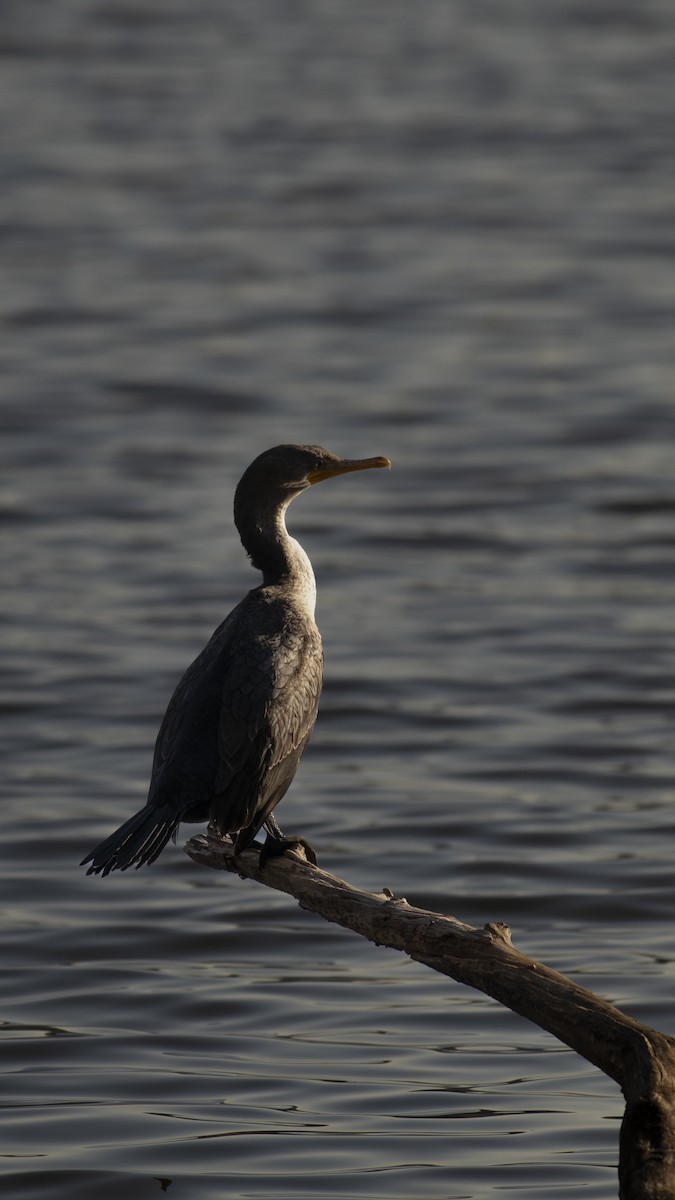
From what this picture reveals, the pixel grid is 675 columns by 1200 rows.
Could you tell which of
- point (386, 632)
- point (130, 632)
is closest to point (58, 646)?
point (130, 632)

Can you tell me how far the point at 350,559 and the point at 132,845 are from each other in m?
8.22

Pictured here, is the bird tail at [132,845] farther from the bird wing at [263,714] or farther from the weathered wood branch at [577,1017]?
the weathered wood branch at [577,1017]

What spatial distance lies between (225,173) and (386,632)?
13.3 m

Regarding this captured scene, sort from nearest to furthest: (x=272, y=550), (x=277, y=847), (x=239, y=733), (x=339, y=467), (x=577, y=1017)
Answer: (x=577, y=1017), (x=277, y=847), (x=239, y=733), (x=272, y=550), (x=339, y=467)

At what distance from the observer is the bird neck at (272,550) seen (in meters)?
7.39

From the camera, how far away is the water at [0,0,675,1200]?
7.35 metres

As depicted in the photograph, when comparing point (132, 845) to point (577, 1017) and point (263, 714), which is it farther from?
point (577, 1017)

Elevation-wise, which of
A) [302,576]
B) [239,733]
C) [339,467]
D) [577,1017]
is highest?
[339,467]

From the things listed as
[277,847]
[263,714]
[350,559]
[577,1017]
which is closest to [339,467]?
[263,714]

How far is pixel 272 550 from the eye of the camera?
740 cm

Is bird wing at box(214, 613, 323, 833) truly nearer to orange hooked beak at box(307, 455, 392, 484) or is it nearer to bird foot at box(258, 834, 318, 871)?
bird foot at box(258, 834, 318, 871)

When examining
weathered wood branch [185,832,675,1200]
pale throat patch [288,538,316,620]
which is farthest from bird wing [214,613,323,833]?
weathered wood branch [185,832,675,1200]

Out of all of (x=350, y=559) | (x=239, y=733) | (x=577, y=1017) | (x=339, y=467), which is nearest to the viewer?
(x=577, y=1017)

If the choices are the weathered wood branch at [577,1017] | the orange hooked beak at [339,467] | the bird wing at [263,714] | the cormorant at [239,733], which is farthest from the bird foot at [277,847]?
the orange hooked beak at [339,467]
